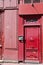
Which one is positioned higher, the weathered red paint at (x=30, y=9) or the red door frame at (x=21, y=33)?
the weathered red paint at (x=30, y=9)

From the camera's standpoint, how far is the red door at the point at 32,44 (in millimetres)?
16062

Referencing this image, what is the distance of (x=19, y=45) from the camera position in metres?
16.1

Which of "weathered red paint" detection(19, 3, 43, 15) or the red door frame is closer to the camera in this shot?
"weathered red paint" detection(19, 3, 43, 15)

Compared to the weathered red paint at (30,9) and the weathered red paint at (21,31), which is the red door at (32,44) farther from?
the weathered red paint at (30,9)

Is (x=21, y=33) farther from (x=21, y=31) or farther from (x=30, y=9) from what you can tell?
(x=30, y=9)

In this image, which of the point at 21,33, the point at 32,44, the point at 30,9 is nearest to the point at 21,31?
the point at 21,33

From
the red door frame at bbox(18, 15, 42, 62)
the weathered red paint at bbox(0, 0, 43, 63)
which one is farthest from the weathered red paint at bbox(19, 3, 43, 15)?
the red door frame at bbox(18, 15, 42, 62)

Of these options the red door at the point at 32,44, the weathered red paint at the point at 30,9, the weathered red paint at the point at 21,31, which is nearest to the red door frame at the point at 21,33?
the weathered red paint at the point at 21,31

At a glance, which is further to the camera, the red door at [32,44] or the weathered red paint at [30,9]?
the red door at [32,44]

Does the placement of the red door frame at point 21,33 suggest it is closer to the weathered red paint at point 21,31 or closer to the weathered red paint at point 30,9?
the weathered red paint at point 21,31

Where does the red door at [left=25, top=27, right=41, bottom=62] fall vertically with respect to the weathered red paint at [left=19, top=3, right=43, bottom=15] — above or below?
below

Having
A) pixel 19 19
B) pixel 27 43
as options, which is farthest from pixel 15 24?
pixel 27 43

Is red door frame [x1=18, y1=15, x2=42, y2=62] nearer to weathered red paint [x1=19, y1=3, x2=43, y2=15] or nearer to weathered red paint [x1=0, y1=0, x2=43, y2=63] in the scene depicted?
weathered red paint [x1=0, y1=0, x2=43, y2=63]

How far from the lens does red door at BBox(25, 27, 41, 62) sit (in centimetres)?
1606
